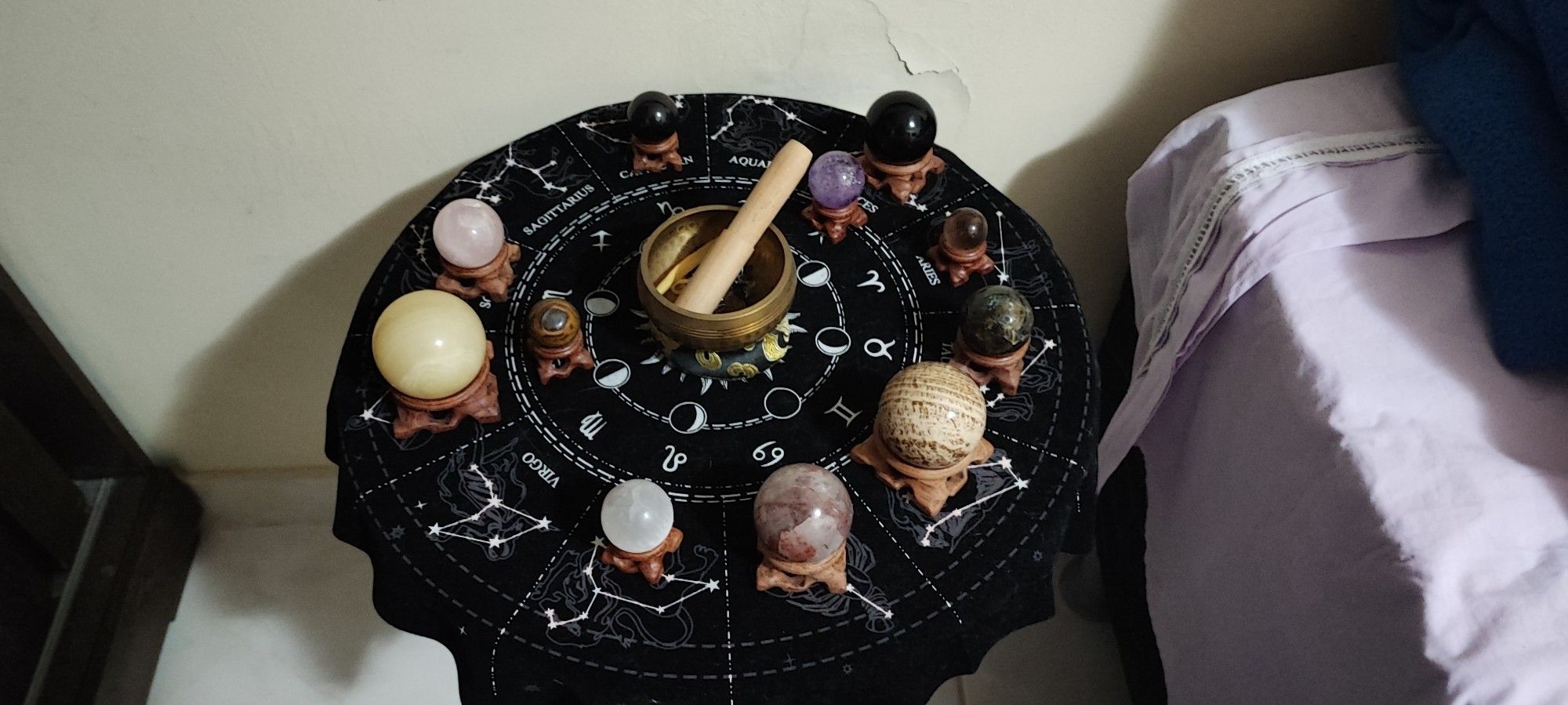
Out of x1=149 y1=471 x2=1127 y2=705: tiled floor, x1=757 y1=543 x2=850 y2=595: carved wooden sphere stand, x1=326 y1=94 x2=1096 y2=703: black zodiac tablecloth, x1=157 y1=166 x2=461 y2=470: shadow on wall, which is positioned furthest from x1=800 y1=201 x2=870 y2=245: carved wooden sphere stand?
x1=149 y1=471 x2=1127 y2=705: tiled floor

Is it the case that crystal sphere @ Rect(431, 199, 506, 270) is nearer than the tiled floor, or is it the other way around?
crystal sphere @ Rect(431, 199, 506, 270)

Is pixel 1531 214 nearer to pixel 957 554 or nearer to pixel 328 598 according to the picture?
pixel 957 554

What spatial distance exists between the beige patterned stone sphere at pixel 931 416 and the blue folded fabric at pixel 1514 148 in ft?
1.65

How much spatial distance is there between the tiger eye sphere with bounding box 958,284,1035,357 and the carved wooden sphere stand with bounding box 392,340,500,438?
0.43 meters

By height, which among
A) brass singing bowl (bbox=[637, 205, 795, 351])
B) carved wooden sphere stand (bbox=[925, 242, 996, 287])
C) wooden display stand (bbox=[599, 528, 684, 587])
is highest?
brass singing bowl (bbox=[637, 205, 795, 351])

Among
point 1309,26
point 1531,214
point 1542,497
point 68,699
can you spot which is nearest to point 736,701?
point 1542,497

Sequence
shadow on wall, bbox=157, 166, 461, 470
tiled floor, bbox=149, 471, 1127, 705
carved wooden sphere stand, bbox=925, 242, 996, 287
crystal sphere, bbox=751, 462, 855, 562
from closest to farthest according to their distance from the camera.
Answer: crystal sphere, bbox=751, 462, 855, 562
carved wooden sphere stand, bbox=925, 242, 996, 287
shadow on wall, bbox=157, 166, 461, 470
tiled floor, bbox=149, 471, 1127, 705

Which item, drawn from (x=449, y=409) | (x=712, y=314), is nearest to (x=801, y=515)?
(x=712, y=314)

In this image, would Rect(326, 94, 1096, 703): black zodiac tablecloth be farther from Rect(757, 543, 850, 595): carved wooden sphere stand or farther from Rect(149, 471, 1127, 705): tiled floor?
Rect(149, 471, 1127, 705): tiled floor

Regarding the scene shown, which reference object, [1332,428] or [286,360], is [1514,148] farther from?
[286,360]

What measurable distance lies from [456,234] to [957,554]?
0.54 metres

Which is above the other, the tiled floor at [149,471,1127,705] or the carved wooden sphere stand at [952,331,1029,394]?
the carved wooden sphere stand at [952,331,1029,394]

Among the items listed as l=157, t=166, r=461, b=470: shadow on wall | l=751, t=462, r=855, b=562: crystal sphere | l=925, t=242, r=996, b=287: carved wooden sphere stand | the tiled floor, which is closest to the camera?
l=751, t=462, r=855, b=562: crystal sphere

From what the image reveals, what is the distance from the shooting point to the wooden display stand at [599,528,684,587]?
2.47 ft
